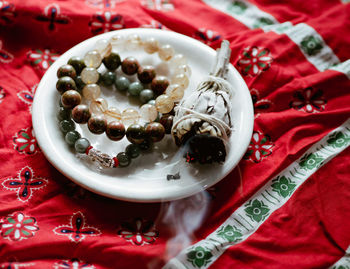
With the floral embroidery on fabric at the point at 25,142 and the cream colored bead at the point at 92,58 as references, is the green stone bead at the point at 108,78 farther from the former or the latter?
the floral embroidery on fabric at the point at 25,142

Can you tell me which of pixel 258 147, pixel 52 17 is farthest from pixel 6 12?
pixel 258 147

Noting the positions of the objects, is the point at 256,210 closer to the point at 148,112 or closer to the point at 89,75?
the point at 148,112

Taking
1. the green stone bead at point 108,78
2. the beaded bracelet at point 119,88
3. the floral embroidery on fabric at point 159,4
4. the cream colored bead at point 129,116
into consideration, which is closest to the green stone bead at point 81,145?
the beaded bracelet at point 119,88

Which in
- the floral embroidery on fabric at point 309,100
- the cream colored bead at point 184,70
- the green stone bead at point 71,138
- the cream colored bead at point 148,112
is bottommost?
the green stone bead at point 71,138

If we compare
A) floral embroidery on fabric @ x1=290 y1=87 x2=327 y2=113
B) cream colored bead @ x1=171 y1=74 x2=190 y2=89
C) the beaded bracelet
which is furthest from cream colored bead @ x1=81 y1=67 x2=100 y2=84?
floral embroidery on fabric @ x1=290 y1=87 x2=327 y2=113

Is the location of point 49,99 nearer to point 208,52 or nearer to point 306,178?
point 208,52

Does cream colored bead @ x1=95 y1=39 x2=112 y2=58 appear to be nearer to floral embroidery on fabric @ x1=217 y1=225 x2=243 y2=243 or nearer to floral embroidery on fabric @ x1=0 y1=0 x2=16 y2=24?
floral embroidery on fabric @ x1=0 y1=0 x2=16 y2=24
